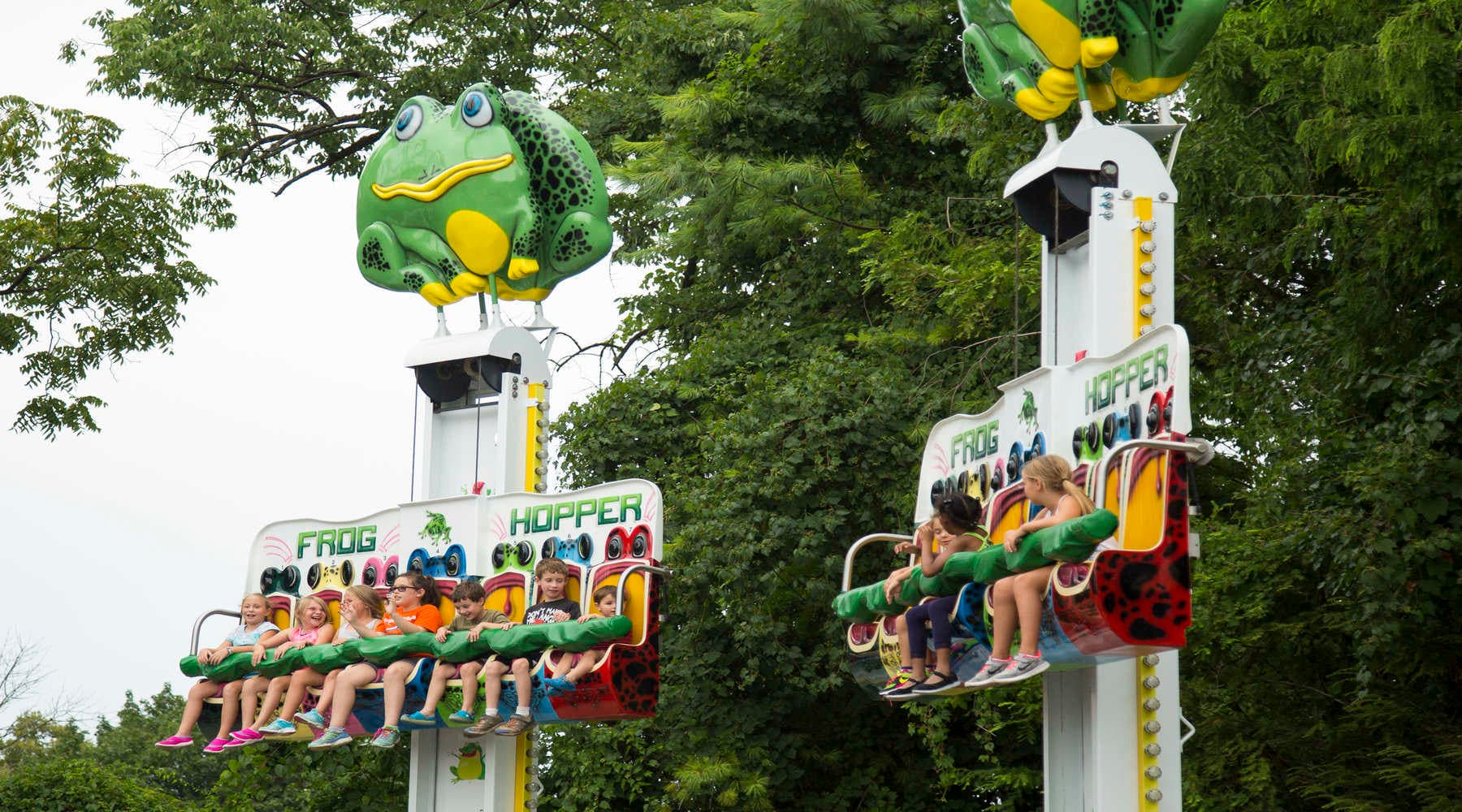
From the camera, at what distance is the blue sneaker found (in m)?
9.48

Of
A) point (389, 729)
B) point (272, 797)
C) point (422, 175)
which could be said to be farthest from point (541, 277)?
point (272, 797)

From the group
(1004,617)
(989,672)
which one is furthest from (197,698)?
(1004,617)

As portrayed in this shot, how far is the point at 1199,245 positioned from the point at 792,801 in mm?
4852

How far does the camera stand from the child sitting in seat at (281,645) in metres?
9.93

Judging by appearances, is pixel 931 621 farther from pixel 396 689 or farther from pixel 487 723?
pixel 396 689

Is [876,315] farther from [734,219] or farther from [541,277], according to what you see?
[541,277]

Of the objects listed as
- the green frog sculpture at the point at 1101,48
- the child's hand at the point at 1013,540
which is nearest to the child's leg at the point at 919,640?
the child's hand at the point at 1013,540

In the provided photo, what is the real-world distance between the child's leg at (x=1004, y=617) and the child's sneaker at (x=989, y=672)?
Result: 0.02 m

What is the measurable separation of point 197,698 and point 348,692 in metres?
1.08

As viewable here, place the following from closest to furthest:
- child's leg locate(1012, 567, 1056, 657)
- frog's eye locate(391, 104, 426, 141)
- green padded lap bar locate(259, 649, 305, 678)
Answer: child's leg locate(1012, 567, 1056, 657)
green padded lap bar locate(259, 649, 305, 678)
frog's eye locate(391, 104, 426, 141)

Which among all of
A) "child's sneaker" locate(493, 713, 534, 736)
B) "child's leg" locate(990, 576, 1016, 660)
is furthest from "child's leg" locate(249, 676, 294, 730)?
"child's leg" locate(990, 576, 1016, 660)

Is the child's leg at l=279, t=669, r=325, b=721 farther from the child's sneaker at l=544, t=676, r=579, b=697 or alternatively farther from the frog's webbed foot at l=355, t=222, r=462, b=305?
the frog's webbed foot at l=355, t=222, r=462, b=305

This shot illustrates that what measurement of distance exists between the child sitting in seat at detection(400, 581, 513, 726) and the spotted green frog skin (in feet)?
6.36

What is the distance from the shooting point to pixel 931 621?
7.41 meters
